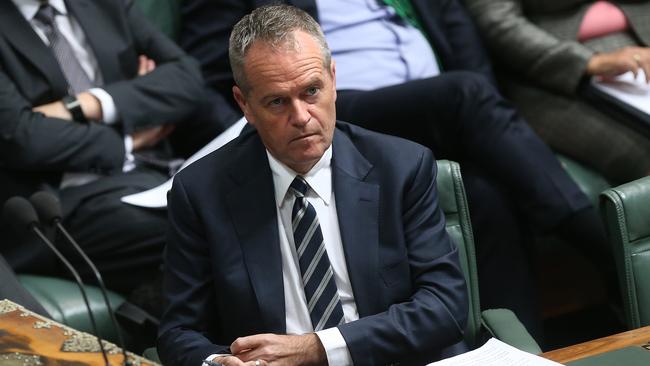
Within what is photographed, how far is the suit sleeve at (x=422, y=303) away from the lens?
2.04 m

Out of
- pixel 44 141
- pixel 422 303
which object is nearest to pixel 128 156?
pixel 44 141

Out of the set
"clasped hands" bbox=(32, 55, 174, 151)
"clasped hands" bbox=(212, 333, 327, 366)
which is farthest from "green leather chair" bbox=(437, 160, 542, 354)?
"clasped hands" bbox=(32, 55, 174, 151)

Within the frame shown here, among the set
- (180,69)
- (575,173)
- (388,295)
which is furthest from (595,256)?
(180,69)

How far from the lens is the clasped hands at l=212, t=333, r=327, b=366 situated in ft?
6.42

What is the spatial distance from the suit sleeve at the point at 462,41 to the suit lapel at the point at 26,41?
4.33ft

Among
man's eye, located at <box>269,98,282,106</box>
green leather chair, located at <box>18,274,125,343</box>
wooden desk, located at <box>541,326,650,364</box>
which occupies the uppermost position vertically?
man's eye, located at <box>269,98,282,106</box>

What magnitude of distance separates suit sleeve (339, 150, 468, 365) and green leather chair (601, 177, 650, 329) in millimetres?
335

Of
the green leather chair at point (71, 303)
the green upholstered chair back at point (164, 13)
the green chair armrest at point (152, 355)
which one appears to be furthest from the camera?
the green upholstered chair back at point (164, 13)

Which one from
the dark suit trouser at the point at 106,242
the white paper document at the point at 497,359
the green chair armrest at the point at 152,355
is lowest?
the dark suit trouser at the point at 106,242

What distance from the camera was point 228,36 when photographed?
3355mm

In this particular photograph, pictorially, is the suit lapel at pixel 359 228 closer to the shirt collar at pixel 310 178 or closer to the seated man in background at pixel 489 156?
the shirt collar at pixel 310 178

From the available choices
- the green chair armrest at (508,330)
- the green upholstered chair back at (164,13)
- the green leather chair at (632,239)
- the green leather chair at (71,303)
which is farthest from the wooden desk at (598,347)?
the green upholstered chair back at (164,13)

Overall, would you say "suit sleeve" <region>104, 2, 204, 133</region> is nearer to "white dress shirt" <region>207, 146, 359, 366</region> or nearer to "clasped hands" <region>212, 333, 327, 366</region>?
"white dress shirt" <region>207, 146, 359, 366</region>

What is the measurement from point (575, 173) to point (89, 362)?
6.20ft
